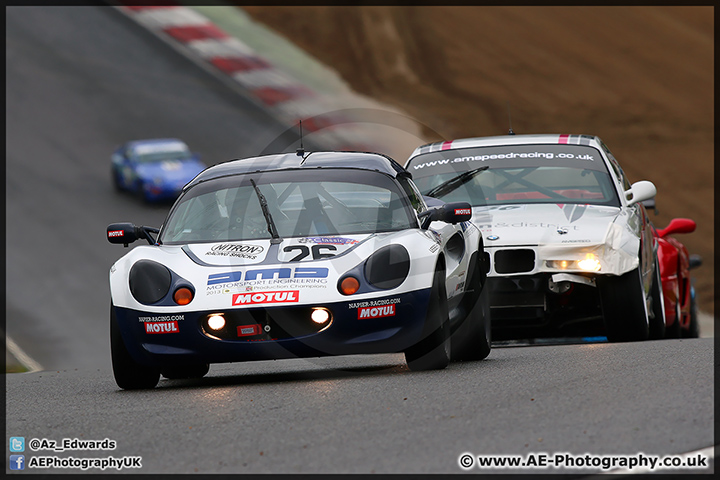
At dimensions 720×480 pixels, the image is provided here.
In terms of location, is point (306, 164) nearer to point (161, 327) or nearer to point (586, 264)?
point (161, 327)

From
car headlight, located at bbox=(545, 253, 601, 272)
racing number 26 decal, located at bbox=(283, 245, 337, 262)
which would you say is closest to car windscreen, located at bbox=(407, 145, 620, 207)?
car headlight, located at bbox=(545, 253, 601, 272)

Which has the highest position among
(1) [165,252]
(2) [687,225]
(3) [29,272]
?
(1) [165,252]

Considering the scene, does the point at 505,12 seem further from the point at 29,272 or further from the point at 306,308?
the point at 306,308

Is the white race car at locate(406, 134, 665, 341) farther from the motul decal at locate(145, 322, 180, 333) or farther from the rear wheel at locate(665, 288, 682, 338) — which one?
the motul decal at locate(145, 322, 180, 333)

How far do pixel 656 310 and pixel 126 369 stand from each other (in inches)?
197

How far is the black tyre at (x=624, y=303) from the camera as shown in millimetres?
8781

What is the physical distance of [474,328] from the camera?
7812mm

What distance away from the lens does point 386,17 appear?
33656mm

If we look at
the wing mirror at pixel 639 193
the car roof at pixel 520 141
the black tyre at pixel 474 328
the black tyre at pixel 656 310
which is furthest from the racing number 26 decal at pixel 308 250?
the black tyre at pixel 656 310

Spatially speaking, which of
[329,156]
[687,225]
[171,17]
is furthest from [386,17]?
[329,156]

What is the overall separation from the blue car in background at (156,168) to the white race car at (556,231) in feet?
42.4

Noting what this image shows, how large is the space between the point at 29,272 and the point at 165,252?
14317mm

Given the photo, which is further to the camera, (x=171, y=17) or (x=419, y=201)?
(x=171, y=17)

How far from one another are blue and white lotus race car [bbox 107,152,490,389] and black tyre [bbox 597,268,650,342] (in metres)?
1.63
